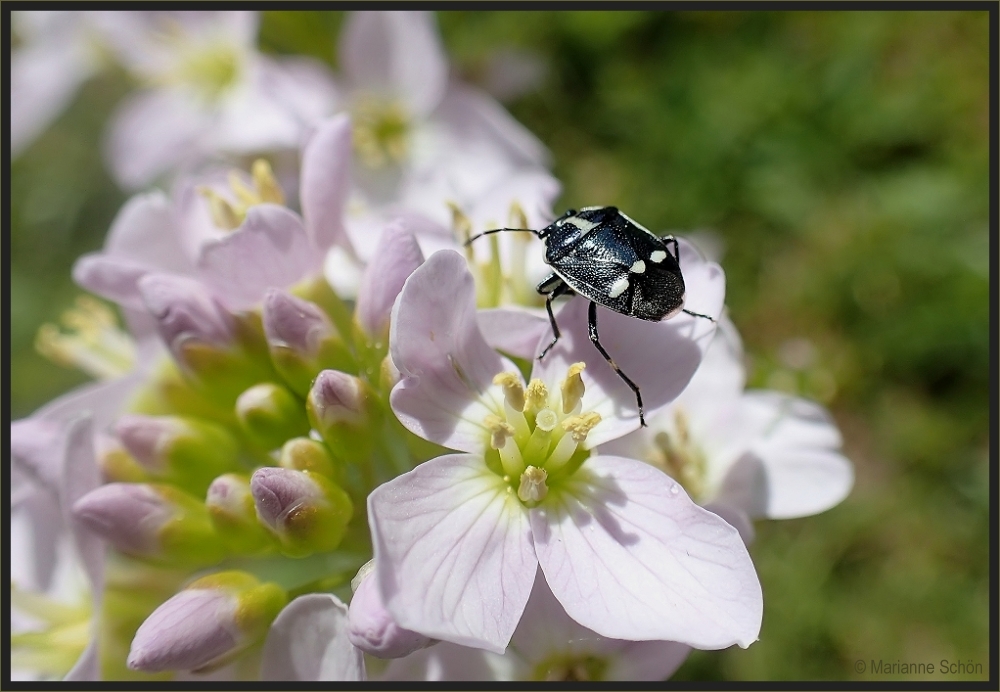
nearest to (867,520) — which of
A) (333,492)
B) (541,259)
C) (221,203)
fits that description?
(541,259)

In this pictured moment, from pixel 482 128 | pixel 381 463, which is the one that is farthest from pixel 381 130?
pixel 381 463

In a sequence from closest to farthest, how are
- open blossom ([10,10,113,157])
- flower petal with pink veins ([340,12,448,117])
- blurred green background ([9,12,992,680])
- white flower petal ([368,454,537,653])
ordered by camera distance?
1. white flower petal ([368,454,537,653])
2. flower petal with pink veins ([340,12,448,117])
3. open blossom ([10,10,113,157])
4. blurred green background ([9,12,992,680])

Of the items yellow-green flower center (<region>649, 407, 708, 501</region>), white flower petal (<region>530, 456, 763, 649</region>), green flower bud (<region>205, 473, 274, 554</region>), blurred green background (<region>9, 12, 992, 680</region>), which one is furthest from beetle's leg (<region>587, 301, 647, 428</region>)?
blurred green background (<region>9, 12, 992, 680</region>)

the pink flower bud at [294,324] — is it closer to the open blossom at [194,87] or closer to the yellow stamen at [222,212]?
the yellow stamen at [222,212]

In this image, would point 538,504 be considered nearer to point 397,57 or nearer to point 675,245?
point 675,245

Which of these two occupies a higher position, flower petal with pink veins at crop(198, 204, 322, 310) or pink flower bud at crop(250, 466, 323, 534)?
flower petal with pink veins at crop(198, 204, 322, 310)

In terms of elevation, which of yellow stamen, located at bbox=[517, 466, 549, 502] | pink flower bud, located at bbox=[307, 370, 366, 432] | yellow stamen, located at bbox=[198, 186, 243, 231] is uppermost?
yellow stamen, located at bbox=[198, 186, 243, 231]

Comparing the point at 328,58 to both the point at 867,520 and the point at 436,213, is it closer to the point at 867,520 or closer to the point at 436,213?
the point at 436,213

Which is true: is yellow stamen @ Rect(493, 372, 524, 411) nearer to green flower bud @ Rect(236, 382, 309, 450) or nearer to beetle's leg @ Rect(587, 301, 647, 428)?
beetle's leg @ Rect(587, 301, 647, 428)
